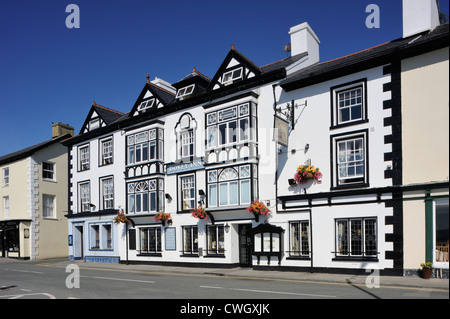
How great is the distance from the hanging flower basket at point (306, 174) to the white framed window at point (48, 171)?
25104 millimetres

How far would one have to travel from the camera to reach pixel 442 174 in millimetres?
14266

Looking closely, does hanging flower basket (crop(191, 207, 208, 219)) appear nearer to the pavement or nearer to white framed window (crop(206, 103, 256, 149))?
the pavement

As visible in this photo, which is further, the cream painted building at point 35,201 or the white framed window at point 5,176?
the white framed window at point 5,176

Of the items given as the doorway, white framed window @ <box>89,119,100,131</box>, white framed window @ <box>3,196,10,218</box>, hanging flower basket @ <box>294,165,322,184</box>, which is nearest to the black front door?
hanging flower basket @ <box>294,165,322,184</box>

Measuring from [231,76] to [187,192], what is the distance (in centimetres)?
726

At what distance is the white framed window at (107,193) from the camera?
2750 cm

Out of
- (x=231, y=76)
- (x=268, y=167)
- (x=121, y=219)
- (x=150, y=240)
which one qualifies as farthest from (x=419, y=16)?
(x=121, y=219)

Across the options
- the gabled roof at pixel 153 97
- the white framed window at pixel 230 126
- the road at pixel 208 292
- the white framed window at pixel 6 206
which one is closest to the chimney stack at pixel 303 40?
the white framed window at pixel 230 126

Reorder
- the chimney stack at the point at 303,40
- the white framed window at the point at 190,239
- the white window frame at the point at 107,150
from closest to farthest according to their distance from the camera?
the chimney stack at the point at 303,40, the white framed window at the point at 190,239, the white window frame at the point at 107,150

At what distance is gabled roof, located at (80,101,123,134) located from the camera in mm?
29000

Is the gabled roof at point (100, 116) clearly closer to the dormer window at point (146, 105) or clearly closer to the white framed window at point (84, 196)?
the dormer window at point (146, 105)

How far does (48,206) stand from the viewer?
3422 cm

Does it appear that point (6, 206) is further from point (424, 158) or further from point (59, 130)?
point (424, 158)

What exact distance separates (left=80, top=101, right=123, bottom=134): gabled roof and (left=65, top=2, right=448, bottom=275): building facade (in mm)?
573
